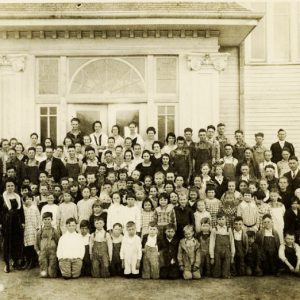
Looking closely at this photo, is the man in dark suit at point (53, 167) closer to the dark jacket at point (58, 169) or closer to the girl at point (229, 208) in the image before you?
the dark jacket at point (58, 169)

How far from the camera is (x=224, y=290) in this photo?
7.26m

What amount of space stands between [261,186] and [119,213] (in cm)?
257

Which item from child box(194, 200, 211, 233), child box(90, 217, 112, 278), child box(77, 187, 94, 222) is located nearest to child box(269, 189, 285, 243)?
child box(194, 200, 211, 233)

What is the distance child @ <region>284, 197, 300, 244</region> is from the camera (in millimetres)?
8391

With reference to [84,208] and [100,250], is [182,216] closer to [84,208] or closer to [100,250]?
[100,250]

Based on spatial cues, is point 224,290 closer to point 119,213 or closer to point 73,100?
point 119,213

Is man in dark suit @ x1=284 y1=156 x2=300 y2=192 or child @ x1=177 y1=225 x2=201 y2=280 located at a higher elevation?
man in dark suit @ x1=284 y1=156 x2=300 y2=192

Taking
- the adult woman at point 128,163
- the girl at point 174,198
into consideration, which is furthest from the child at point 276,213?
the adult woman at point 128,163

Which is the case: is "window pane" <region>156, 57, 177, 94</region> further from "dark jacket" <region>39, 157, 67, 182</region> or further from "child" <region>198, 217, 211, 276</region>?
"child" <region>198, 217, 211, 276</region>

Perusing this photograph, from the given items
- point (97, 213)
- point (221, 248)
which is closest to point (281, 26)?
point (221, 248)

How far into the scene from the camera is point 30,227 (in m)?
8.48

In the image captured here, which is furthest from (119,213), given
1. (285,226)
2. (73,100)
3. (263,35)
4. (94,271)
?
(263,35)

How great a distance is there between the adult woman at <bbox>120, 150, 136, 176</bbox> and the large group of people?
0.02 m

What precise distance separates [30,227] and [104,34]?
5.13m
